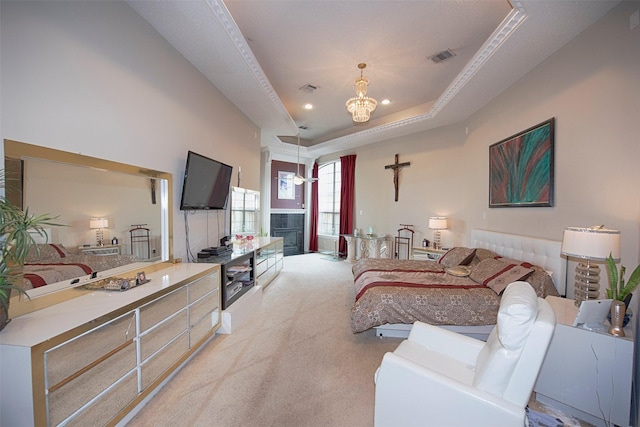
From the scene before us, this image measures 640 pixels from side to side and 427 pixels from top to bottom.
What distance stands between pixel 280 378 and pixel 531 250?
2.90 meters

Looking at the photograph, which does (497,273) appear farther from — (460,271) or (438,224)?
(438,224)

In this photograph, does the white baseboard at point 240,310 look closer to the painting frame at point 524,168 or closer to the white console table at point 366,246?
the white console table at point 366,246

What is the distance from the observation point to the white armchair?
117 centimetres

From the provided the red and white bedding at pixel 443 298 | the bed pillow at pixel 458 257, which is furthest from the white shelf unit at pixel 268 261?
the bed pillow at pixel 458 257

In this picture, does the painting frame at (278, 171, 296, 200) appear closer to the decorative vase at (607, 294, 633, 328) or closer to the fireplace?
the fireplace

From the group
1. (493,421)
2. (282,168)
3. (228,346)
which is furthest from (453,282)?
(282,168)

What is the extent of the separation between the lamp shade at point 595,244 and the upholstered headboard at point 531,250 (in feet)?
2.65

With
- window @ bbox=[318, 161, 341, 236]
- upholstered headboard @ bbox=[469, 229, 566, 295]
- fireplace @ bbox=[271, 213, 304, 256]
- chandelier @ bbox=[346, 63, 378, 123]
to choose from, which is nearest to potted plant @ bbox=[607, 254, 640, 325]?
upholstered headboard @ bbox=[469, 229, 566, 295]

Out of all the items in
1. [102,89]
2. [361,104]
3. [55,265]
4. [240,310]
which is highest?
[361,104]

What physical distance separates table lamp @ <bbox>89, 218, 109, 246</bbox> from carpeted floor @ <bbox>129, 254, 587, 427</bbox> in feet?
3.99

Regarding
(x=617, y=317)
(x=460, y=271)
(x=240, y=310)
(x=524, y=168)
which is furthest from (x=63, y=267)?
(x=524, y=168)

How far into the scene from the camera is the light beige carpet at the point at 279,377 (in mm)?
1690

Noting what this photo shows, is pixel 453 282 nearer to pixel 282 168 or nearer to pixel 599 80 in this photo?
pixel 599 80

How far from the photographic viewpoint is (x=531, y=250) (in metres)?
2.81
